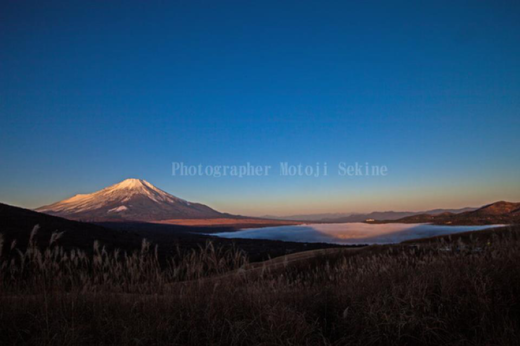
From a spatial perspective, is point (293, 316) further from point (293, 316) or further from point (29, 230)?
point (29, 230)

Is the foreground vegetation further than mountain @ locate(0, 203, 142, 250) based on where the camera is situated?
No

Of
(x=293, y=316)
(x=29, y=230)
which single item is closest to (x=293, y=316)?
(x=293, y=316)

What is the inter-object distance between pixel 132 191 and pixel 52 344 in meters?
184

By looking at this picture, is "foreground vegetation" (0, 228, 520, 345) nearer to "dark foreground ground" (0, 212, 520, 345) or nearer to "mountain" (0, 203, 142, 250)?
"dark foreground ground" (0, 212, 520, 345)

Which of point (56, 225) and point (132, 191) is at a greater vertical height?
point (132, 191)

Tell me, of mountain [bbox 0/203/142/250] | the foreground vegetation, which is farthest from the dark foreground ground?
mountain [bbox 0/203/142/250]

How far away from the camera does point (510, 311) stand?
3.73m

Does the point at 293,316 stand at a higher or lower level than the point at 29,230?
higher

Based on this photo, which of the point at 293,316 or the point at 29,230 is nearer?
the point at 293,316

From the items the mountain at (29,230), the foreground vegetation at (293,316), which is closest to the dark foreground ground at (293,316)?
the foreground vegetation at (293,316)

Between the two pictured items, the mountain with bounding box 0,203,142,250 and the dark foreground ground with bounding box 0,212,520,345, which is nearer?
the dark foreground ground with bounding box 0,212,520,345

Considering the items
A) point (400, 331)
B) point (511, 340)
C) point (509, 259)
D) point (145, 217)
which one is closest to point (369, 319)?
point (400, 331)

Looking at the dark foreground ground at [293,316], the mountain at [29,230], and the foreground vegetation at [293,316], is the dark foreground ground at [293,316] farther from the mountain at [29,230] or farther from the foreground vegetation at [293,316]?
the mountain at [29,230]

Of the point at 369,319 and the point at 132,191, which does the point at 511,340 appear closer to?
the point at 369,319
